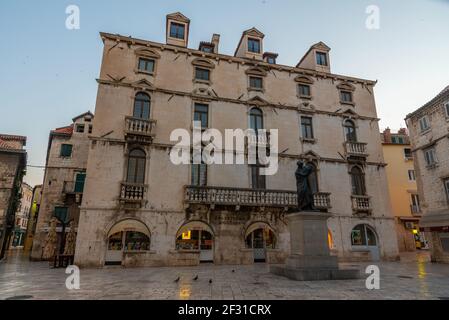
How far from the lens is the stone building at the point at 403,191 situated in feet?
101

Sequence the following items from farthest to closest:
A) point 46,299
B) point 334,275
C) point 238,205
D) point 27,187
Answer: point 27,187 → point 238,205 → point 334,275 → point 46,299

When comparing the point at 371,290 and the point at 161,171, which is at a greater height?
the point at 161,171

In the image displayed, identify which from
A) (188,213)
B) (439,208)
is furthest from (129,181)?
(439,208)

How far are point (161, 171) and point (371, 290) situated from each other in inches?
500

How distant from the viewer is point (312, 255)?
10250mm

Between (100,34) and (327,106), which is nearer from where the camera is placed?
(100,34)

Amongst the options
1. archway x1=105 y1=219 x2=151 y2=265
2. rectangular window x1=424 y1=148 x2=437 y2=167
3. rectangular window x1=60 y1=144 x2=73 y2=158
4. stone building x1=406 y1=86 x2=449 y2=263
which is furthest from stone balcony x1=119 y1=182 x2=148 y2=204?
rectangular window x1=424 y1=148 x2=437 y2=167

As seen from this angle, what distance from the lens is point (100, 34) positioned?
1806 cm

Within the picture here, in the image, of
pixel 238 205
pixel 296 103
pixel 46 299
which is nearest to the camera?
pixel 46 299

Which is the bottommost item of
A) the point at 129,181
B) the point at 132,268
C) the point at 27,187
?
the point at 132,268

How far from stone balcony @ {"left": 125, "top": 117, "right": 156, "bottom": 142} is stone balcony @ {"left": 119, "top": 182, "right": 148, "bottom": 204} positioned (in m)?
2.93

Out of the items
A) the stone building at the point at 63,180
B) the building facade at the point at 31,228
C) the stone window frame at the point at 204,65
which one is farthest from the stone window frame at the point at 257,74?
the building facade at the point at 31,228
